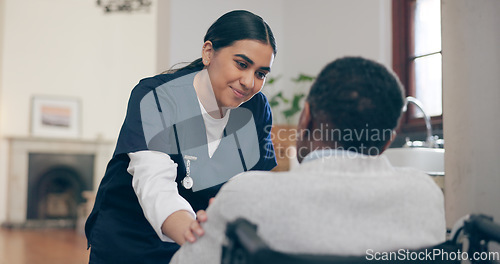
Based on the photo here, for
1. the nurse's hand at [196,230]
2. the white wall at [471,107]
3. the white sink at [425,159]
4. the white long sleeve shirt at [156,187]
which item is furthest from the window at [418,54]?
the nurse's hand at [196,230]

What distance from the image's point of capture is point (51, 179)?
827 centimetres

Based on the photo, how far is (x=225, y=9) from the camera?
11.6ft

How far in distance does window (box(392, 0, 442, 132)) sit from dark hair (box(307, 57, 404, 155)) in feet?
7.39

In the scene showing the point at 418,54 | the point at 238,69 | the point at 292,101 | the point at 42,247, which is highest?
the point at 418,54

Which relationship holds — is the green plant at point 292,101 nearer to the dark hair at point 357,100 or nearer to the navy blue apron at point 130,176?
the navy blue apron at point 130,176

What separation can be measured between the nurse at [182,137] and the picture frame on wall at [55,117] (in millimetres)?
7331

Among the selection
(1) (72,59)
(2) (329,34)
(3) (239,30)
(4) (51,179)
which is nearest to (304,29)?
(2) (329,34)

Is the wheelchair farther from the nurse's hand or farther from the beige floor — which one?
the beige floor

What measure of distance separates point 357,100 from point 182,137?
594mm

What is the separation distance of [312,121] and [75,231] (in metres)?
7.33

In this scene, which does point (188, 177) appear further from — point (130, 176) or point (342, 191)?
point (342, 191)

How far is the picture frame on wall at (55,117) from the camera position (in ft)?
26.5

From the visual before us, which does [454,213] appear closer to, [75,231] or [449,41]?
[449,41]

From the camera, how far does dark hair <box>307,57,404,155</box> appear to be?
81cm
